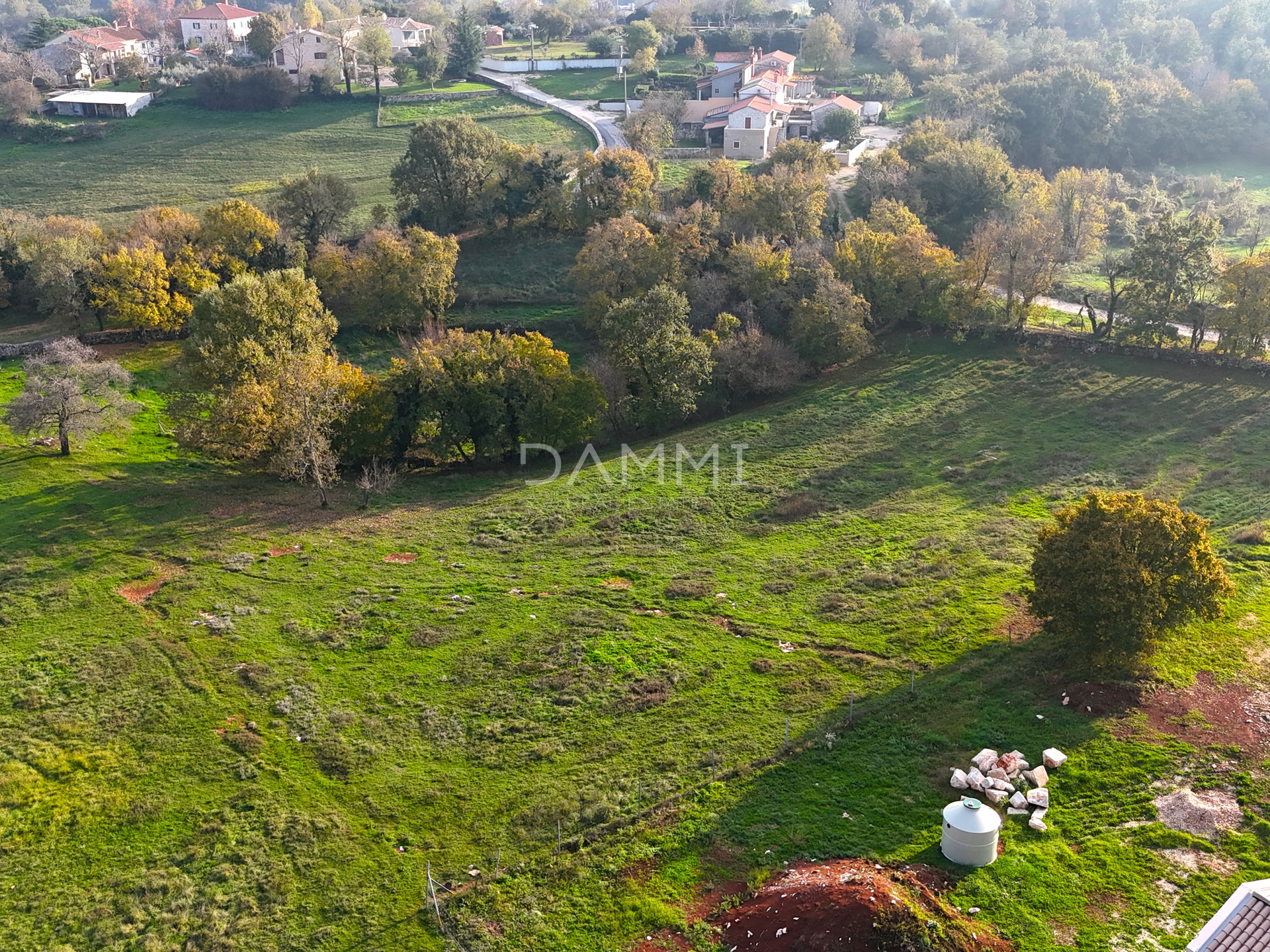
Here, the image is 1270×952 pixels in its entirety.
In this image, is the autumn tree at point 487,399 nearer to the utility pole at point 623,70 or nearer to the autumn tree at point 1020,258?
the autumn tree at point 1020,258

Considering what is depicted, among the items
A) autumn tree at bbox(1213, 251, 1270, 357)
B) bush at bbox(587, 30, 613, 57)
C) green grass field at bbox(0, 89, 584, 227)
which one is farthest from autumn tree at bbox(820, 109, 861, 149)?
autumn tree at bbox(1213, 251, 1270, 357)

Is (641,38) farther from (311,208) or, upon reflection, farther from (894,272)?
(894,272)

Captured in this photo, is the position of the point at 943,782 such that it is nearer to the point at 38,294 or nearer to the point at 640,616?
the point at 640,616

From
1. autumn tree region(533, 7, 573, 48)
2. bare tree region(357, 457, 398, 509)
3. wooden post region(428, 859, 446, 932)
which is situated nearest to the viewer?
wooden post region(428, 859, 446, 932)

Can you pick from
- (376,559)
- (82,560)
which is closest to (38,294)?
(82,560)

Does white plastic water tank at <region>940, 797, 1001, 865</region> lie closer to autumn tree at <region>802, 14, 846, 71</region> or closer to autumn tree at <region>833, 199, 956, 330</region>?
autumn tree at <region>833, 199, 956, 330</region>

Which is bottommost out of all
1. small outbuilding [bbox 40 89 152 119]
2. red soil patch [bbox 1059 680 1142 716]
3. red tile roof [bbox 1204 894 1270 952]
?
red soil patch [bbox 1059 680 1142 716]
